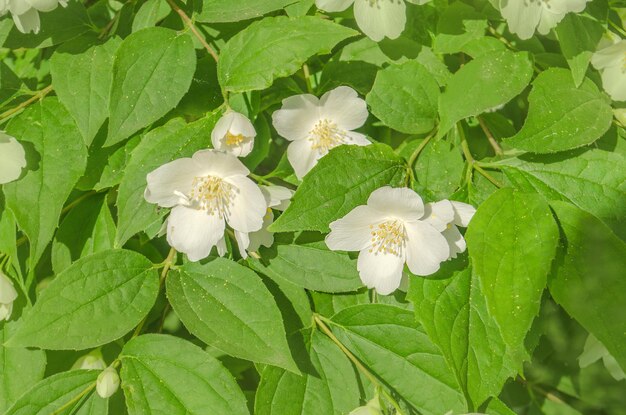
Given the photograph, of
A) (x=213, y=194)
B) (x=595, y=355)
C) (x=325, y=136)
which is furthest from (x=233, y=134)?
(x=595, y=355)

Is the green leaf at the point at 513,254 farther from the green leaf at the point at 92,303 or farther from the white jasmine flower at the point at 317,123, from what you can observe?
the green leaf at the point at 92,303

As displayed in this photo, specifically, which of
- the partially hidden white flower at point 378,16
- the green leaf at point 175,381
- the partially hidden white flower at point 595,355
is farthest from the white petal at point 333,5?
the partially hidden white flower at point 595,355

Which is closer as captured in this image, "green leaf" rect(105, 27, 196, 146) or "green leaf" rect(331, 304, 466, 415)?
"green leaf" rect(105, 27, 196, 146)

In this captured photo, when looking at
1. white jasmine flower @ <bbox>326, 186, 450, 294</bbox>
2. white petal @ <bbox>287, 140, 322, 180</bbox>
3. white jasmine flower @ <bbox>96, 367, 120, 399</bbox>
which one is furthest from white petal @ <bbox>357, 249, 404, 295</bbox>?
white jasmine flower @ <bbox>96, 367, 120, 399</bbox>

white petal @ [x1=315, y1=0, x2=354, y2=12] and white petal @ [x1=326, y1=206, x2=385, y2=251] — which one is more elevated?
white petal @ [x1=315, y1=0, x2=354, y2=12]

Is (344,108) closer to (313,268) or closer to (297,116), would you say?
(297,116)

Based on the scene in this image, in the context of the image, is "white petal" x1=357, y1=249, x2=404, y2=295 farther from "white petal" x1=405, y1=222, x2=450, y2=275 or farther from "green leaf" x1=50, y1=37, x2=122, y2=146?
"green leaf" x1=50, y1=37, x2=122, y2=146

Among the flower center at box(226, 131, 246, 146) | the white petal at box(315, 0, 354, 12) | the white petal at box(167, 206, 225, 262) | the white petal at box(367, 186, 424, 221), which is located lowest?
the white petal at box(167, 206, 225, 262)

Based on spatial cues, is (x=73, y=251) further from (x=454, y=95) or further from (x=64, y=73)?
(x=454, y=95)
